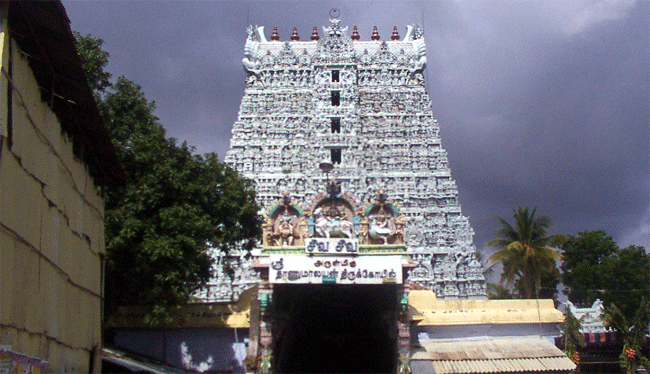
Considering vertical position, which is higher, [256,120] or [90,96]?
[256,120]

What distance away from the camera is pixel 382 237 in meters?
17.8

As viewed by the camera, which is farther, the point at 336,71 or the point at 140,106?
the point at 336,71

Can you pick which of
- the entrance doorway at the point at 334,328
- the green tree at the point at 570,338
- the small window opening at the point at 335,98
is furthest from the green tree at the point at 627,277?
the entrance doorway at the point at 334,328

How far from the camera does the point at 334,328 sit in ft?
77.5

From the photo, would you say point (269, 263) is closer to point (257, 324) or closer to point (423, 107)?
point (257, 324)

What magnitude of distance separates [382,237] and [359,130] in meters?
23.7

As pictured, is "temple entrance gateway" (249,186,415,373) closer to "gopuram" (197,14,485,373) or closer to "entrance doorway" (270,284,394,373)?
"entrance doorway" (270,284,394,373)

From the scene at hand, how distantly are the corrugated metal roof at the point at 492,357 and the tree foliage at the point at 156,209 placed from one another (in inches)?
281

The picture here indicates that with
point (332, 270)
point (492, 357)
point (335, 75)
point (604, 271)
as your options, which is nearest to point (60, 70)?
point (332, 270)

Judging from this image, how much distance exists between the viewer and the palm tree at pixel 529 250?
34.1 m

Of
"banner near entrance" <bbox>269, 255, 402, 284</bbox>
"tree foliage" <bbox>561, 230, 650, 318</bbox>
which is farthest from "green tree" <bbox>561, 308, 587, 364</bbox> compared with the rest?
"tree foliage" <bbox>561, 230, 650, 318</bbox>

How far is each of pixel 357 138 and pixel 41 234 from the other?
31857 mm

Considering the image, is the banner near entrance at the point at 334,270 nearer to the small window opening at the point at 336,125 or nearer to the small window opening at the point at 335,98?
the small window opening at the point at 336,125

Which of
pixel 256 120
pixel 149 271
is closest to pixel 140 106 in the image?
pixel 149 271
